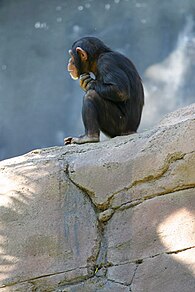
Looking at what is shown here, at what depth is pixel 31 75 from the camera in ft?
37.7

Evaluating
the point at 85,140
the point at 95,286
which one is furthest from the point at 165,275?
the point at 85,140

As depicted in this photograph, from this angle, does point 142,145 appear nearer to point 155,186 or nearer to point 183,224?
point 155,186

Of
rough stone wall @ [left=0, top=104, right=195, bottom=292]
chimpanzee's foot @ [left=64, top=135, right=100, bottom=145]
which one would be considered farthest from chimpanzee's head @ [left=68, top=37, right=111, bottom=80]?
rough stone wall @ [left=0, top=104, right=195, bottom=292]

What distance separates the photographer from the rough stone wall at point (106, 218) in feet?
14.5

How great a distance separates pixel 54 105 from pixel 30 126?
45 cm

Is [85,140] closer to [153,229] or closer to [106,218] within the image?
[106,218]

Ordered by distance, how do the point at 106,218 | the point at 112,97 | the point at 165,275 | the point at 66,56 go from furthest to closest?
the point at 66,56, the point at 112,97, the point at 106,218, the point at 165,275

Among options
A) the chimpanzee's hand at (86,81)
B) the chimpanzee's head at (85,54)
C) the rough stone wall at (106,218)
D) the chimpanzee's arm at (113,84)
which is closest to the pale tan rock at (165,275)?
the rough stone wall at (106,218)

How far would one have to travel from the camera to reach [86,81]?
6043mm

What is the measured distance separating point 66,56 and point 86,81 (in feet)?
18.2

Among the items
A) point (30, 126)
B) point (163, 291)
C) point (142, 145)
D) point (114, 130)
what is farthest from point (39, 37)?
point (163, 291)

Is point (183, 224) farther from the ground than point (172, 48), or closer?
closer

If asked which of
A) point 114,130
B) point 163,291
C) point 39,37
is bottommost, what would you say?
point 163,291

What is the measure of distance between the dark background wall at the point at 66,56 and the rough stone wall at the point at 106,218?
5476 mm
